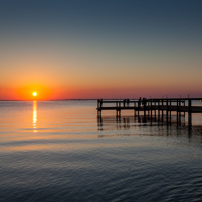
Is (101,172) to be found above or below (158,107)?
below

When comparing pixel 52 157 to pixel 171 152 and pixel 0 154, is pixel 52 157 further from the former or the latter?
pixel 171 152

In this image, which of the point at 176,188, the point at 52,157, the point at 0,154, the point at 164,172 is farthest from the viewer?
the point at 0,154

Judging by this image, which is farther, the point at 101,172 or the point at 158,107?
the point at 158,107

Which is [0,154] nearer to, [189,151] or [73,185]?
[73,185]

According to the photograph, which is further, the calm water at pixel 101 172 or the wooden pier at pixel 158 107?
the wooden pier at pixel 158 107

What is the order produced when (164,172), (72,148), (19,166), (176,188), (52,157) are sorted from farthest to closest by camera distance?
(72,148)
(52,157)
(19,166)
(164,172)
(176,188)

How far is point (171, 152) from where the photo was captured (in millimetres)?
14742

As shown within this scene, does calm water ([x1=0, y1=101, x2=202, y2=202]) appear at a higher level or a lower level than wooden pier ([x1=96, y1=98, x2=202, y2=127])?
lower

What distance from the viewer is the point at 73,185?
930 cm

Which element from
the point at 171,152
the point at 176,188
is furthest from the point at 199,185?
the point at 171,152

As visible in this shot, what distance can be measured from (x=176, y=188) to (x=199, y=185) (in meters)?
0.93

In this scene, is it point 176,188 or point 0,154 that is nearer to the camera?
point 176,188

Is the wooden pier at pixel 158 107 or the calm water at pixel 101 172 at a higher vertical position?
the wooden pier at pixel 158 107

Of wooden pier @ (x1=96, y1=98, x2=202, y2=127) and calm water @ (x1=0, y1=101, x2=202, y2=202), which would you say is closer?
calm water @ (x1=0, y1=101, x2=202, y2=202)
